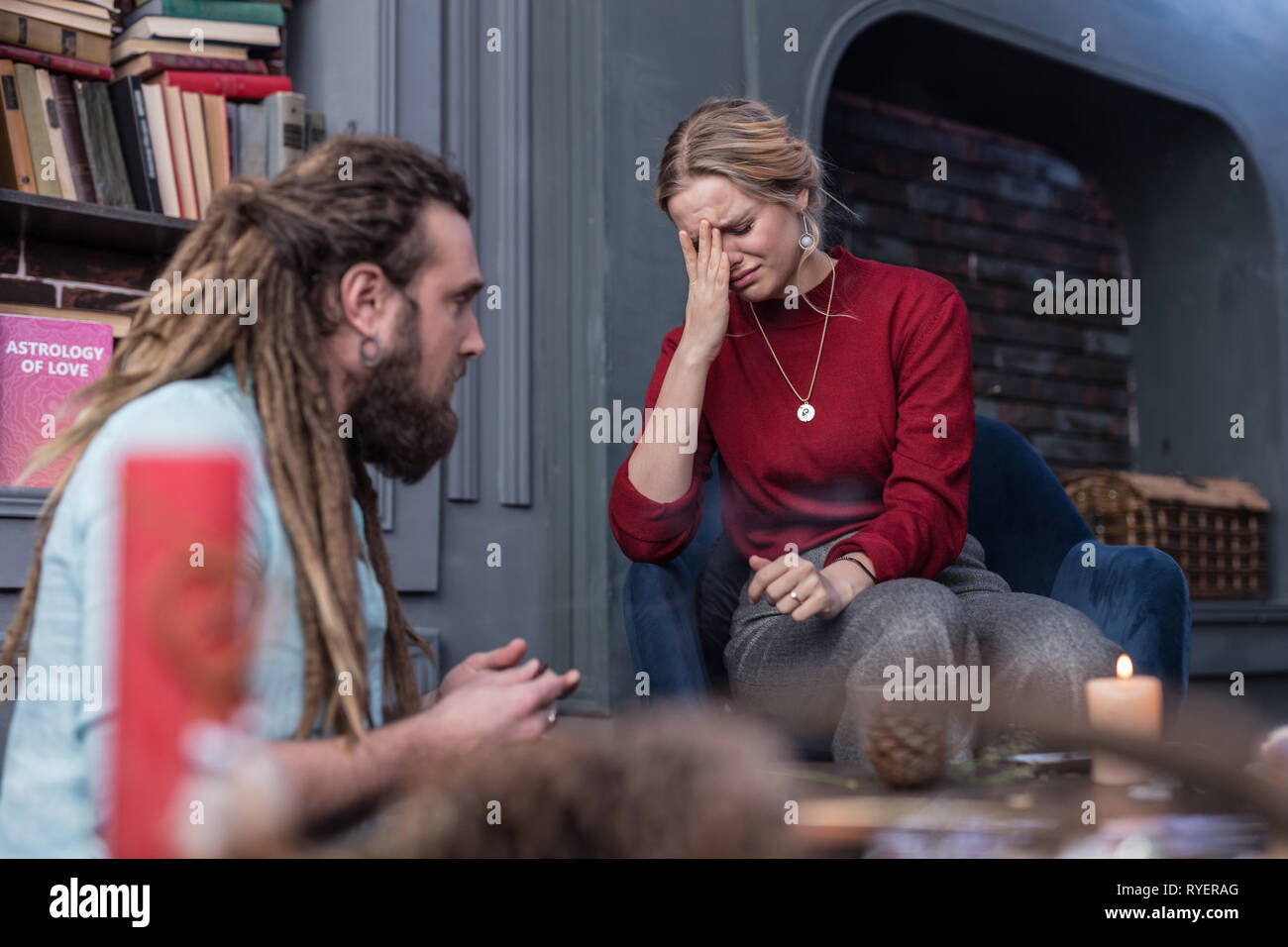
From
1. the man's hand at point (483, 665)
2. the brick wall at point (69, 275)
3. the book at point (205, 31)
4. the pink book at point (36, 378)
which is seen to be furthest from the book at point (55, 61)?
the man's hand at point (483, 665)

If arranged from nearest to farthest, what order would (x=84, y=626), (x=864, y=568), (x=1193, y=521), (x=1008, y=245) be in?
(x=84, y=626), (x=864, y=568), (x=1193, y=521), (x=1008, y=245)

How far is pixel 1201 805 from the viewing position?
0.87 m

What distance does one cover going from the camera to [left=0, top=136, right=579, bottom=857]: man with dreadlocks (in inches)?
30.9

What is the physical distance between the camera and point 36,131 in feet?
7.30

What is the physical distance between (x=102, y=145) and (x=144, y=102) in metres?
0.12

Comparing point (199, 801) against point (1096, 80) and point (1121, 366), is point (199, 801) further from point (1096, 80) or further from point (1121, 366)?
point (1121, 366)

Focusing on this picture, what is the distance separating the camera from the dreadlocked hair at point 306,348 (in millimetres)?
842

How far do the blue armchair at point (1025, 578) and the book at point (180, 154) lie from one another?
1.27 metres

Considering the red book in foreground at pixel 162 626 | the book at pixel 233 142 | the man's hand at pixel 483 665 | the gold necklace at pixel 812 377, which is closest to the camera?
the red book in foreground at pixel 162 626

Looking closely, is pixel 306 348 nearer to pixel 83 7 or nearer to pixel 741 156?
pixel 741 156

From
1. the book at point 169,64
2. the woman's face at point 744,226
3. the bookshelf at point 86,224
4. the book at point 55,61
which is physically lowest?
the woman's face at point 744,226

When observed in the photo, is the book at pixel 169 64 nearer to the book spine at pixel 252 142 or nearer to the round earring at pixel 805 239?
the book spine at pixel 252 142

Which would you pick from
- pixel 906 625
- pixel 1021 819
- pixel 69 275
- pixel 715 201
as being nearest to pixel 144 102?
pixel 69 275
